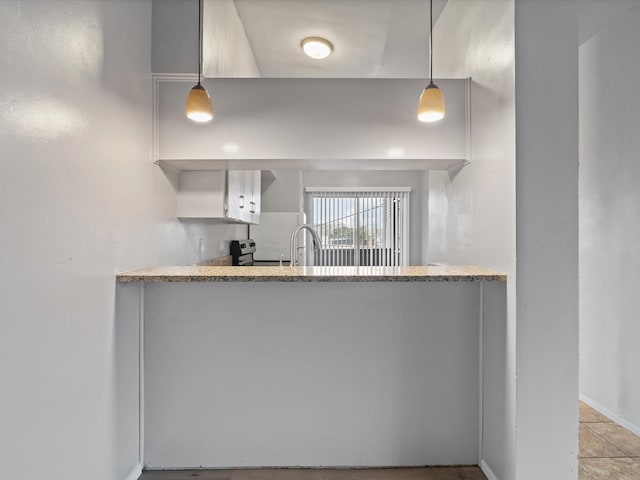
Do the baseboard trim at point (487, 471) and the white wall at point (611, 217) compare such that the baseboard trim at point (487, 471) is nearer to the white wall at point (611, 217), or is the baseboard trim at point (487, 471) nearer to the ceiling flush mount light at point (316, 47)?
the white wall at point (611, 217)

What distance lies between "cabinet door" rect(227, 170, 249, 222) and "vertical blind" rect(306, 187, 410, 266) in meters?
2.34

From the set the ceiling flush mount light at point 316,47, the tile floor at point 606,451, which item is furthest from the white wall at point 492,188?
the ceiling flush mount light at point 316,47

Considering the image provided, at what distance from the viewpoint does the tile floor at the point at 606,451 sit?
1.98 meters

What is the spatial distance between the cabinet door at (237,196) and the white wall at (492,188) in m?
1.48

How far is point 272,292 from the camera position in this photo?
199 cm

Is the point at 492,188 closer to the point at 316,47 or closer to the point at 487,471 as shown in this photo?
the point at 487,471

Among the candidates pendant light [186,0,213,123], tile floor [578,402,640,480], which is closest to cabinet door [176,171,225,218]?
pendant light [186,0,213,123]

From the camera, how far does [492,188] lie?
1.85 meters

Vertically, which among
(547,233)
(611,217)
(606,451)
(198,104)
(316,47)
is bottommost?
(606,451)

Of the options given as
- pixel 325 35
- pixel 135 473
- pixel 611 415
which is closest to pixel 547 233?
pixel 611 415

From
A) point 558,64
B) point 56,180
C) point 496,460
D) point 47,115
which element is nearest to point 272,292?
point 56,180

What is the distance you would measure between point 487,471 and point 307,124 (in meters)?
2.01

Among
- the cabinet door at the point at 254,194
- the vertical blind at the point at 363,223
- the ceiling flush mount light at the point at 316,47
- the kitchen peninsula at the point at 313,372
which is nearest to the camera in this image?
the kitchen peninsula at the point at 313,372

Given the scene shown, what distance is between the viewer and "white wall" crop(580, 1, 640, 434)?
8.04 feet
